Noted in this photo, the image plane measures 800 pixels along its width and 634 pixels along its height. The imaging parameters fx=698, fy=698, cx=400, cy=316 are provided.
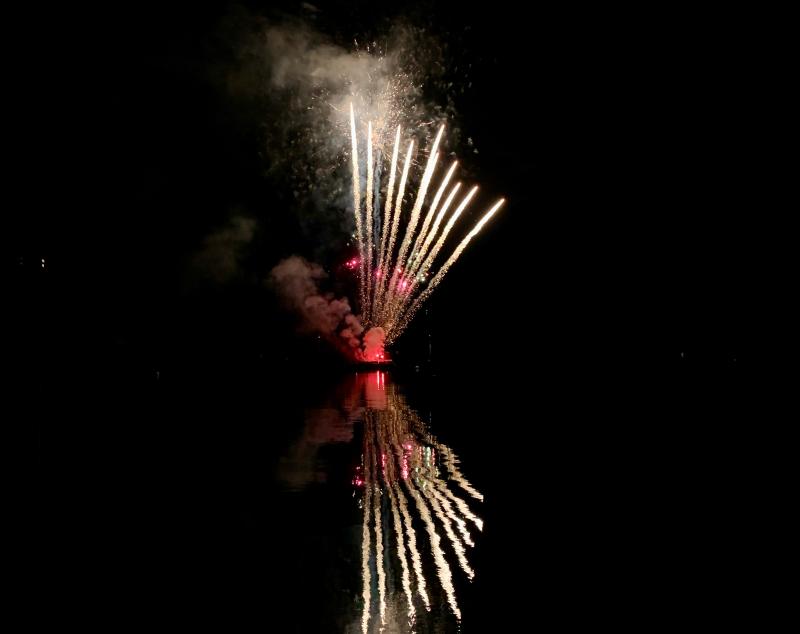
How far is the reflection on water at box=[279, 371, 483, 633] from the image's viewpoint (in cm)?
448

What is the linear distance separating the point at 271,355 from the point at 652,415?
35.0 meters

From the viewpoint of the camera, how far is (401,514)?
685 cm

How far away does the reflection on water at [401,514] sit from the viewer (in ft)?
14.7

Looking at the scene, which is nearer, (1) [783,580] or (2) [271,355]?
(1) [783,580]

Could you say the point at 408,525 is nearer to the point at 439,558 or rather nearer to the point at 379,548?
the point at 379,548

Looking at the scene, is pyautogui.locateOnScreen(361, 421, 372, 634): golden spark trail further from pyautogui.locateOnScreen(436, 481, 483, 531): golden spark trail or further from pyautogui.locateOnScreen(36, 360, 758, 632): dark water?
pyautogui.locateOnScreen(436, 481, 483, 531): golden spark trail

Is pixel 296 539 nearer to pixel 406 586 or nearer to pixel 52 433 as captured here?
pixel 406 586

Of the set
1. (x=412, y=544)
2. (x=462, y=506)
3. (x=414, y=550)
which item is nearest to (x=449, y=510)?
(x=462, y=506)

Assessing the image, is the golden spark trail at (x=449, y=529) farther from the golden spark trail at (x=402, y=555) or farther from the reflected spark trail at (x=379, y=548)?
the reflected spark trail at (x=379, y=548)

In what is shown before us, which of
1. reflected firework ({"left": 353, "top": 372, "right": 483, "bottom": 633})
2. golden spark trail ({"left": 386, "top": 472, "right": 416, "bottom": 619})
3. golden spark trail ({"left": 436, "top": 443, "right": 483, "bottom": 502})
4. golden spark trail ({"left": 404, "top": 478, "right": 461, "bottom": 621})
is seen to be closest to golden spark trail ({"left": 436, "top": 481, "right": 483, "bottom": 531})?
reflected firework ({"left": 353, "top": 372, "right": 483, "bottom": 633})

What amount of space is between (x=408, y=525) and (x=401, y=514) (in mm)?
435

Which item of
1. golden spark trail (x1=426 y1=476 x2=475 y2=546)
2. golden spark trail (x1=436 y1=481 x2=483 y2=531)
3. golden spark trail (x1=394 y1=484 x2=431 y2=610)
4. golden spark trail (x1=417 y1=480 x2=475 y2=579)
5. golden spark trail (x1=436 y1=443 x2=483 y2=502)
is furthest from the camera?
golden spark trail (x1=436 y1=443 x2=483 y2=502)

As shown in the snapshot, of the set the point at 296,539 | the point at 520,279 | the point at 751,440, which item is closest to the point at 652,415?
the point at 751,440

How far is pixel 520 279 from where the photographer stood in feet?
210
